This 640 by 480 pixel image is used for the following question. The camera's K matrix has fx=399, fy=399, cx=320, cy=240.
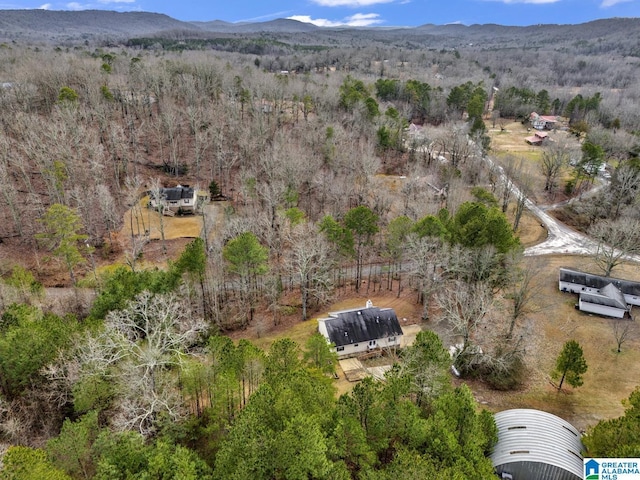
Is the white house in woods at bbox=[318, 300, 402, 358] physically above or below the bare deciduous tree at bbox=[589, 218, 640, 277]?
below

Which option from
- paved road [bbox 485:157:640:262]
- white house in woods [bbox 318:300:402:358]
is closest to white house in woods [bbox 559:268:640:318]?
paved road [bbox 485:157:640:262]

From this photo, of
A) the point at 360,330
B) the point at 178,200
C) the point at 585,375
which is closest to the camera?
the point at 585,375

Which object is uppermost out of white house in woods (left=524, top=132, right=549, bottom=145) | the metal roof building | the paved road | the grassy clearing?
white house in woods (left=524, top=132, right=549, bottom=145)

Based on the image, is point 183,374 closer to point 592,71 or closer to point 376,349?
point 376,349

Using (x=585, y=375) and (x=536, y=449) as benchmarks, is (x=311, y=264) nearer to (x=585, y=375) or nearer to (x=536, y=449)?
(x=536, y=449)

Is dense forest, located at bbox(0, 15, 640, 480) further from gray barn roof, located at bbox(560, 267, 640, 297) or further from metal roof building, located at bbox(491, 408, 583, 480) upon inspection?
gray barn roof, located at bbox(560, 267, 640, 297)

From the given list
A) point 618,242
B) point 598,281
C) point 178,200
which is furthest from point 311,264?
point 618,242

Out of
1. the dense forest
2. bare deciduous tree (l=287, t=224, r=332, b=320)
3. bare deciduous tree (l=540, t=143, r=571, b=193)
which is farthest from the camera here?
bare deciduous tree (l=540, t=143, r=571, b=193)

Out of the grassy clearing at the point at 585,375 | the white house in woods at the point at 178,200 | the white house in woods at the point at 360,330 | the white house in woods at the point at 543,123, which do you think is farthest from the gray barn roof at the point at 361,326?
the white house in woods at the point at 543,123

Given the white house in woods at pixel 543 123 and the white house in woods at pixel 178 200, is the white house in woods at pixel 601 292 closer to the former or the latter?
the white house in woods at pixel 178 200
